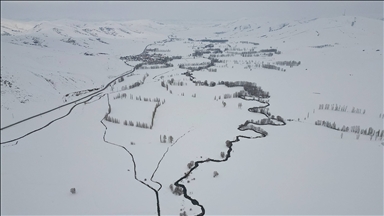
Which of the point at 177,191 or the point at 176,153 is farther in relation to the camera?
the point at 176,153

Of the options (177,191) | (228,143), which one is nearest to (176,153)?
(228,143)

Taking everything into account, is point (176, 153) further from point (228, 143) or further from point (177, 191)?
point (177, 191)

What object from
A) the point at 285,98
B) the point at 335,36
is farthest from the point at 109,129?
the point at 335,36

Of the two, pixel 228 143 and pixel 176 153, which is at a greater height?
pixel 228 143

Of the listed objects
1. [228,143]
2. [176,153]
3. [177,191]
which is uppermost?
[228,143]

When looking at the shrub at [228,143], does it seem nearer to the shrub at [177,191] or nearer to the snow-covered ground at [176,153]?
the snow-covered ground at [176,153]

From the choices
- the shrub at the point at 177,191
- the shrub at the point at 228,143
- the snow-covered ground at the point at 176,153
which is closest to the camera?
the snow-covered ground at the point at 176,153

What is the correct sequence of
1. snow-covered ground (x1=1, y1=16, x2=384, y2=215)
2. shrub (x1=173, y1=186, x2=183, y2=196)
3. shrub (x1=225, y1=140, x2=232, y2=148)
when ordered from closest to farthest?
snow-covered ground (x1=1, y1=16, x2=384, y2=215) → shrub (x1=173, y1=186, x2=183, y2=196) → shrub (x1=225, y1=140, x2=232, y2=148)

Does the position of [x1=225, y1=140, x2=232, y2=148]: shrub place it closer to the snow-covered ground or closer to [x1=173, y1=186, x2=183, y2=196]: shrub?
the snow-covered ground

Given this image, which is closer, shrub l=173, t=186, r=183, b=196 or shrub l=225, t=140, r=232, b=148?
shrub l=173, t=186, r=183, b=196

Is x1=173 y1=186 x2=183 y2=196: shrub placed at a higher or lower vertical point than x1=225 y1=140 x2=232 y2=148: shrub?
lower

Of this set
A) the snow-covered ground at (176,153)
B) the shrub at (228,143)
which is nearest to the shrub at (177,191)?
the snow-covered ground at (176,153)

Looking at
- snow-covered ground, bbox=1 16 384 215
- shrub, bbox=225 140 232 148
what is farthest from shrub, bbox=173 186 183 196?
shrub, bbox=225 140 232 148

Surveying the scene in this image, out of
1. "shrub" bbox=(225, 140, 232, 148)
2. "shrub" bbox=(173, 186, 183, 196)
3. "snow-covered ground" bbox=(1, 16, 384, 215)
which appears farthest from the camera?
"shrub" bbox=(225, 140, 232, 148)
